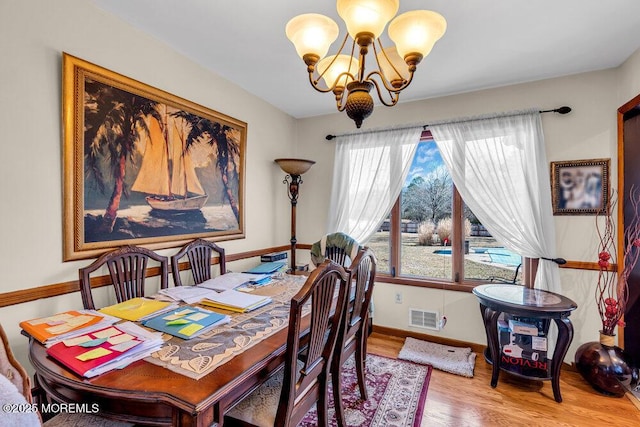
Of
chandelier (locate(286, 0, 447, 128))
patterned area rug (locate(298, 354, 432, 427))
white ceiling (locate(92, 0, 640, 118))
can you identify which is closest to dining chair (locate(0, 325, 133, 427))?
patterned area rug (locate(298, 354, 432, 427))

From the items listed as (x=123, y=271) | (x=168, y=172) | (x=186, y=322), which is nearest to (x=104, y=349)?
(x=186, y=322)

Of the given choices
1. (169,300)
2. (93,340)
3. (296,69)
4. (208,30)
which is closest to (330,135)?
(296,69)

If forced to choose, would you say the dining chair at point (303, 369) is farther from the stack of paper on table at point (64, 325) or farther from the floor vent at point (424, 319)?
the floor vent at point (424, 319)

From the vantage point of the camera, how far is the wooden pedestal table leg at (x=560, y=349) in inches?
82.4

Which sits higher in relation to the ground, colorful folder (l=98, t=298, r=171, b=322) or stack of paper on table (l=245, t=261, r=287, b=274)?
colorful folder (l=98, t=298, r=171, b=322)

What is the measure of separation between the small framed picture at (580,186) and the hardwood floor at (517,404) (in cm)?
140

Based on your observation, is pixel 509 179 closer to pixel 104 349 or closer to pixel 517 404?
pixel 517 404

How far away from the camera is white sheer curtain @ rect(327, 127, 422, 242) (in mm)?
3109

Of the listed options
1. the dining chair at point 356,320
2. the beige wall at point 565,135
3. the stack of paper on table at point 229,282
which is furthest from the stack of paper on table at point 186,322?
the beige wall at point 565,135

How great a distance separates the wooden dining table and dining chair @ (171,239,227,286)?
1.11m

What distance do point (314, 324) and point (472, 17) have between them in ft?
6.62

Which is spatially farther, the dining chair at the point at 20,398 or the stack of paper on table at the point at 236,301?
the stack of paper on table at the point at 236,301

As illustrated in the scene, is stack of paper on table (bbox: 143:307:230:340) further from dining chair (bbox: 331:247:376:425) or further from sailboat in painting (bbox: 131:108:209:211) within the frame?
sailboat in painting (bbox: 131:108:209:211)

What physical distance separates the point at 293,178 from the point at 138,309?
7.01 ft
